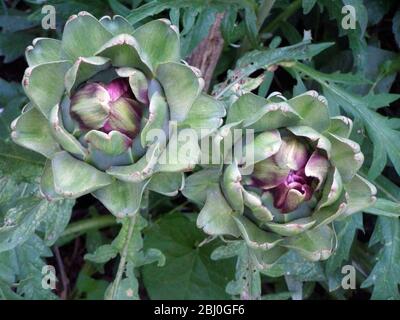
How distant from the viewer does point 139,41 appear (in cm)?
88

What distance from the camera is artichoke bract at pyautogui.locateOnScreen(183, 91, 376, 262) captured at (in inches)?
33.6

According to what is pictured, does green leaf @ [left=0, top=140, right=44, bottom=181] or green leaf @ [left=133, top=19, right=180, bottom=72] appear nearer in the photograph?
green leaf @ [left=133, top=19, right=180, bottom=72]

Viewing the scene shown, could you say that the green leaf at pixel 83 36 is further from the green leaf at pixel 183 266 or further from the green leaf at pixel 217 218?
the green leaf at pixel 183 266

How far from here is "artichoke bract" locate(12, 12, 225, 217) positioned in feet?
2.71

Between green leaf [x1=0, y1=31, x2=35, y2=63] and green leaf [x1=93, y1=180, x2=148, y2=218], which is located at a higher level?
green leaf [x1=93, y1=180, x2=148, y2=218]

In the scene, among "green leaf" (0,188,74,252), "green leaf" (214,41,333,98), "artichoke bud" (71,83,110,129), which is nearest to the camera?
"artichoke bud" (71,83,110,129)

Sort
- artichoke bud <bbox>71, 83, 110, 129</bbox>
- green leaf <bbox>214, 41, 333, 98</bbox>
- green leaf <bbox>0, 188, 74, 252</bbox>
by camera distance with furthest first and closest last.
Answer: green leaf <bbox>214, 41, 333, 98</bbox>
green leaf <bbox>0, 188, 74, 252</bbox>
artichoke bud <bbox>71, 83, 110, 129</bbox>

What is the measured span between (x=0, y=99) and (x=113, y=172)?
62cm

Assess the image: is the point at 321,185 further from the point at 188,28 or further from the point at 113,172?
the point at 188,28

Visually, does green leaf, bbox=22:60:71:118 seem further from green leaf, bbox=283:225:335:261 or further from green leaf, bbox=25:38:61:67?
green leaf, bbox=283:225:335:261

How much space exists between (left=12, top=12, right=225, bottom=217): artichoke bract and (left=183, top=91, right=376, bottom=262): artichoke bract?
5cm

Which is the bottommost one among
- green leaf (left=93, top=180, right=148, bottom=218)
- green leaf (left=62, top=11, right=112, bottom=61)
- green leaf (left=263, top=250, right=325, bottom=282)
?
green leaf (left=263, top=250, right=325, bottom=282)

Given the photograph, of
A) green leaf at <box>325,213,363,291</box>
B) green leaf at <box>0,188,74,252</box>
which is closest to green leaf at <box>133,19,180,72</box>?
green leaf at <box>0,188,74,252</box>
